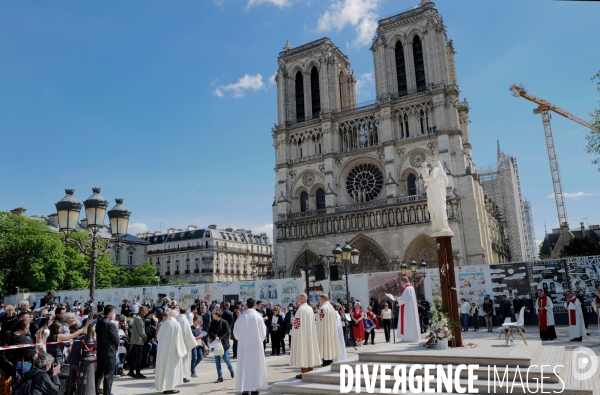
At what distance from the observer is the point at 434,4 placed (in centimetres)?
3631

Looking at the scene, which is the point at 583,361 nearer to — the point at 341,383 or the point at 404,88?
the point at 341,383

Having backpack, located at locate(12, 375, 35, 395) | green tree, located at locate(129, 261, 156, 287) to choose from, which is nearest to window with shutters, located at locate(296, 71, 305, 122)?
green tree, located at locate(129, 261, 156, 287)

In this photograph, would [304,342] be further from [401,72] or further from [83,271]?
[83,271]

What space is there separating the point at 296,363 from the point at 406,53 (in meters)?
33.5

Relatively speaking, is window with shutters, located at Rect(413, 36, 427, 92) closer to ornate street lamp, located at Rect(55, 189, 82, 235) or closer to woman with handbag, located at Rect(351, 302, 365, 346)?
woman with handbag, located at Rect(351, 302, 365, 346)

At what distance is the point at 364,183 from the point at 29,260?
86.4ft

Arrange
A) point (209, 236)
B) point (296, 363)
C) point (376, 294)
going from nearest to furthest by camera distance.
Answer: point (296, 363)
point (376, 294)
point (209, 236)

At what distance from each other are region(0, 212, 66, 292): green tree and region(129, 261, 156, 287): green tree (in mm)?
8091

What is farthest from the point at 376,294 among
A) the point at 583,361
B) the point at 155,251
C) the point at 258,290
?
the point at 155,251

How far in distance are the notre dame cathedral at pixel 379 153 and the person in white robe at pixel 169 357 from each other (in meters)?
25.8

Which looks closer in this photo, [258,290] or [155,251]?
[258,290]

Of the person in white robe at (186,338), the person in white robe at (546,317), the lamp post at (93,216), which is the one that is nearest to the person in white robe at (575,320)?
the person in white robe at (546,317)

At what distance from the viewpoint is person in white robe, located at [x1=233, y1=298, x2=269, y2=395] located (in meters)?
7.36

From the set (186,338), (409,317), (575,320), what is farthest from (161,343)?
(575,320)
